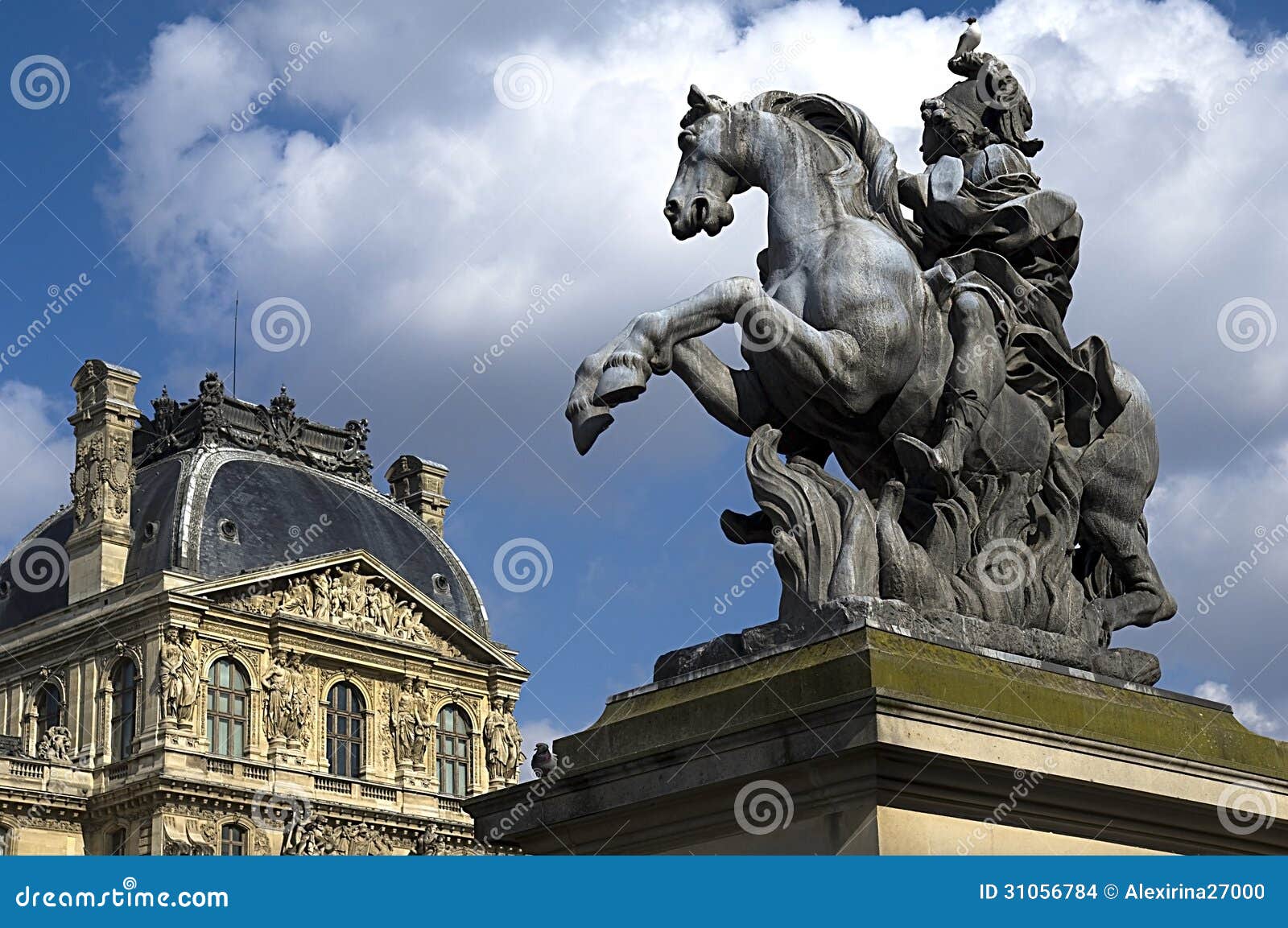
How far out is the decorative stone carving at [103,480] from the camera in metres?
47.5

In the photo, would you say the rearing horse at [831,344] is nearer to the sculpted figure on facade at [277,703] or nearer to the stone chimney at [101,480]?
the sculpted figure on facade at [277,703]

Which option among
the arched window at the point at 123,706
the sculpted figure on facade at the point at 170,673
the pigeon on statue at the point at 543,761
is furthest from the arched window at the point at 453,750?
the pigeon on statue at the point at 543,761

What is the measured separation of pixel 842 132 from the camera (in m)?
5.37

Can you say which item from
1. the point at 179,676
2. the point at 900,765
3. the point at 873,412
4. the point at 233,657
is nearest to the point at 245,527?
the point at 233,657

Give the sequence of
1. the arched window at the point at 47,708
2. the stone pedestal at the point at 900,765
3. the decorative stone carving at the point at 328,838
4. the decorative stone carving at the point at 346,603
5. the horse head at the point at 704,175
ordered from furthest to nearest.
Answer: the arched window at the point at 47,708 < the decorative stone carving at the point at 346,603 < the decorative stone carving at the point at 328,838 < the horse head at the point at 704,175 < the stone pedestal at the point at 900,765

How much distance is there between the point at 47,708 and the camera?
153ft

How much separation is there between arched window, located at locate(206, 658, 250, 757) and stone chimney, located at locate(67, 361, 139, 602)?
3.52m

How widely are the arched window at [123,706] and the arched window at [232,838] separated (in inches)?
105

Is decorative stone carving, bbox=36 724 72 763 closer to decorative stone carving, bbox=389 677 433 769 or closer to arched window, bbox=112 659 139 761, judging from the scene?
arched window, bbox=112 659 139 761

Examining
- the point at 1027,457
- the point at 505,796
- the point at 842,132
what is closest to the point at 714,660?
the point at 505,796

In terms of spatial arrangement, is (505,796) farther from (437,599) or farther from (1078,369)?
(437,599)

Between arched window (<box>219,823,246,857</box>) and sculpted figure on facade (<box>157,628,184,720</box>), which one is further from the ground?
sculpted figure on facade (<box>157,628,184,720</box>)

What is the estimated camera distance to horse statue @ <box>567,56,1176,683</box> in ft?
15.9

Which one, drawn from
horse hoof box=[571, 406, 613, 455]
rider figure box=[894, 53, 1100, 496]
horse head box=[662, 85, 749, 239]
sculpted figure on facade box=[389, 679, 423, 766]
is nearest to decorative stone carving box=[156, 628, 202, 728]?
sculpted figure on facade box=[389, 679, 423, 766]
